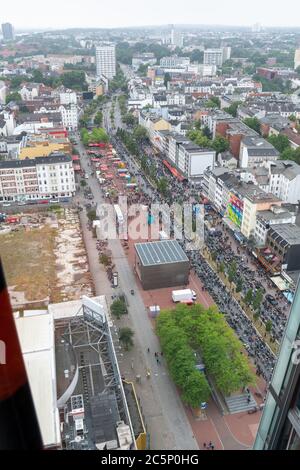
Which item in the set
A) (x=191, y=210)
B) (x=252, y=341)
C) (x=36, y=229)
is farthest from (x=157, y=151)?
(x=252, y=341)

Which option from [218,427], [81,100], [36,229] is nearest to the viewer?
[218,427]

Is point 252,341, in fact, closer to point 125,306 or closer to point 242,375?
point 242,375

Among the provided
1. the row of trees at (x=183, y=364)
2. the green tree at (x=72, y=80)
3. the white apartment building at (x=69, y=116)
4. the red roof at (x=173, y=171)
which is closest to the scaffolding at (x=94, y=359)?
the row of trees at (x=183, y=364)

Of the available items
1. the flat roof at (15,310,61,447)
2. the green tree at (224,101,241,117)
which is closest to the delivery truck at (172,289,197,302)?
the flat roof at (15,310,61,447)

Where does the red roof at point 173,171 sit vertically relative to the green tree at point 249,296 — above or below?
below

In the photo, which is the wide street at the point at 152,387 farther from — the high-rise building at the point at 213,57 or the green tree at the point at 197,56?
the green tree at the point at 197,56

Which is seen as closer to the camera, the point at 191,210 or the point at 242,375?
the point at 242,375
